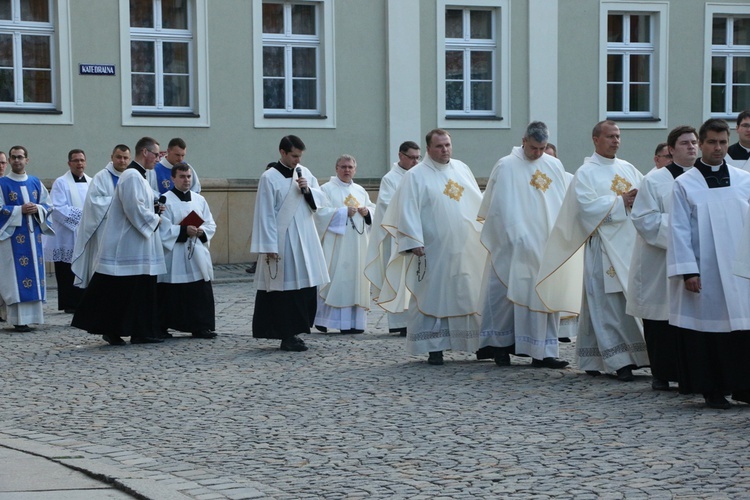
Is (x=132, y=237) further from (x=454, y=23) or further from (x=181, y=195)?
(x=454, y=23)

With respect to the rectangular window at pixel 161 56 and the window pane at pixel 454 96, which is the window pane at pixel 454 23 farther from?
the rectangular window at pixel 161 56

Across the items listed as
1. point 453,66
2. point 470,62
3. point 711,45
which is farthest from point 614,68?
point 453,66

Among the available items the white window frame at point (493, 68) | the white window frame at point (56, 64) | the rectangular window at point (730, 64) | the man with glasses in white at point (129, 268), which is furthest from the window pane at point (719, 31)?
the man with glasses in white at point (129, 268)

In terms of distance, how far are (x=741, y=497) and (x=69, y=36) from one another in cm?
1690

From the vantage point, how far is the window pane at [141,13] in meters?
22.0

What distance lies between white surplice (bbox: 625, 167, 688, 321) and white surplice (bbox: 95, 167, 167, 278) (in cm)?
514

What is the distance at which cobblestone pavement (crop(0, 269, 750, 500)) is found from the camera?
6656 mm

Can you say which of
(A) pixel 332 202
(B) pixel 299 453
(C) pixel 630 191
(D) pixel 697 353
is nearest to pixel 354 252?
(A) pixel 332 202

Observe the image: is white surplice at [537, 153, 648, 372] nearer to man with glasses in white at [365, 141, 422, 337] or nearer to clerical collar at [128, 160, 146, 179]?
man with glasses in white at [365, 141, 422, 337]

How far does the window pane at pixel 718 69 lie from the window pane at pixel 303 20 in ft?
25.4

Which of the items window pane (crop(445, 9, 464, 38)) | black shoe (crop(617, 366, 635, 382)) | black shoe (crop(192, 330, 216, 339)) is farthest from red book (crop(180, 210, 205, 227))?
window pane (crop(445, 9, 464, 38))

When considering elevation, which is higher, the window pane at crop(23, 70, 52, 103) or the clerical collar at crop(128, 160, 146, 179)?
the window pane at crop(23, 70, 52, 103)

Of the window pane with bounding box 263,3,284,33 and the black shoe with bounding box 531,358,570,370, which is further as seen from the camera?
the window pane with bounding box 263,3,284,33

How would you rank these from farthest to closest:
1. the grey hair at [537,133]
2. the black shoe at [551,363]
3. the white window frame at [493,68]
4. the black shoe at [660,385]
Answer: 1. the white window frame at [493,68]
2. the grey hair at [537,133]
3. the black shoe at [551,363]
4. the black shoe at [660,385]
